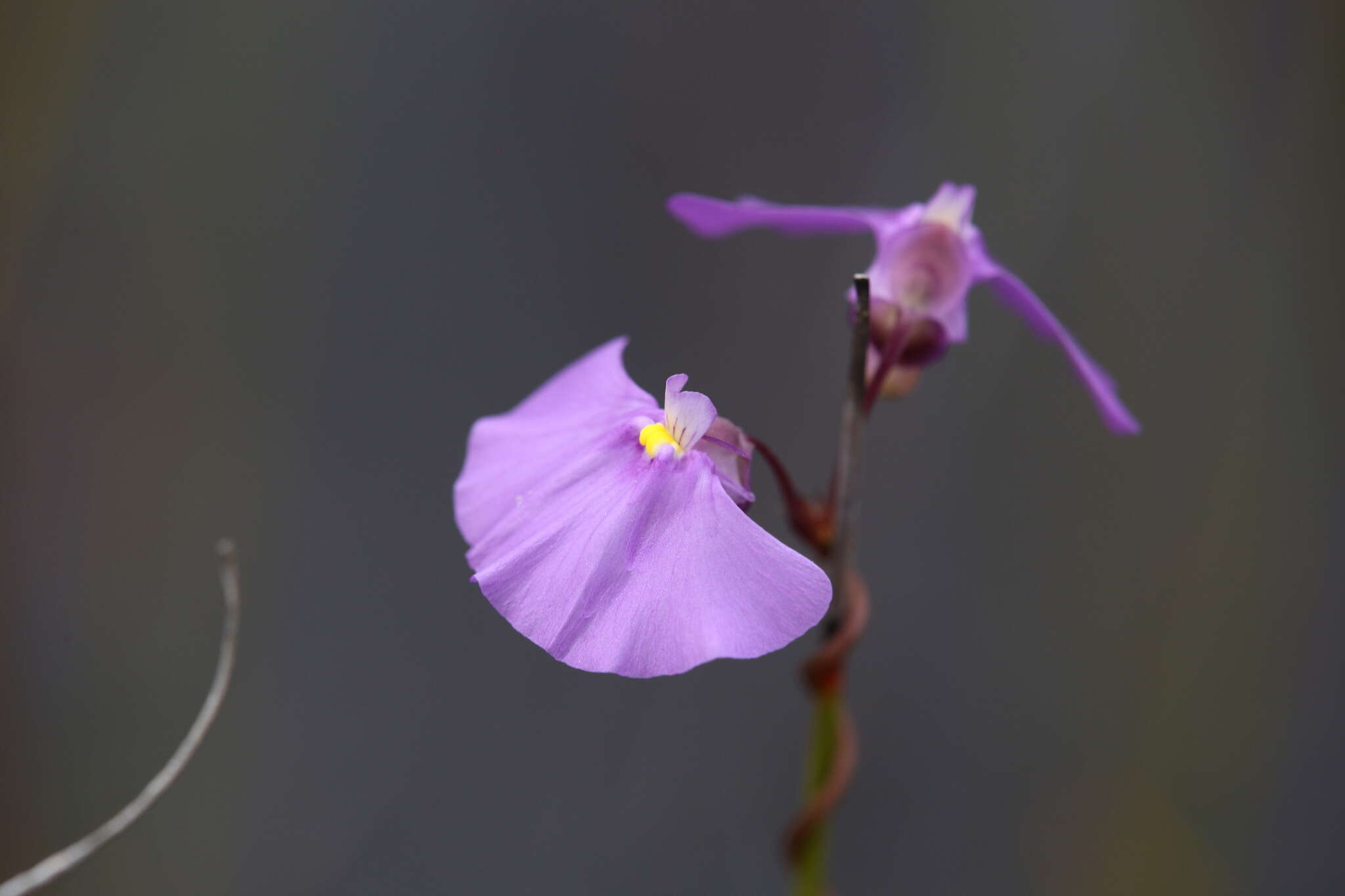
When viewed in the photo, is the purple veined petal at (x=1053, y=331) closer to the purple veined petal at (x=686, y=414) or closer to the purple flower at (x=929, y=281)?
the purple flower at (x=929, y=281)

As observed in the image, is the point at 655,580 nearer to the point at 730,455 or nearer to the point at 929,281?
the point at 730,455

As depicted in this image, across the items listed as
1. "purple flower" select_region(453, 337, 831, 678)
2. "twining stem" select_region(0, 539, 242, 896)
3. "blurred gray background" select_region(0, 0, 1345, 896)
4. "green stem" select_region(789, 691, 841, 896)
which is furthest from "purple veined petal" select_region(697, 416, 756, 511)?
"blurred gray background" select_region(0, 0, 1345, 896)

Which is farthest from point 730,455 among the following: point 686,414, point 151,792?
point 151,792

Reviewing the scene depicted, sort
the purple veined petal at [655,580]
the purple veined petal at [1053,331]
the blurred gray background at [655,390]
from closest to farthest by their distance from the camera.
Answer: the purple veined petal at [655,580] → the purple veined petal at [1053,331] → the blurred gray background at [655,390]

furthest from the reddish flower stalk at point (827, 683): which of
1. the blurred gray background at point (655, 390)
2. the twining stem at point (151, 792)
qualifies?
the blurred gray background at point (655, 390)

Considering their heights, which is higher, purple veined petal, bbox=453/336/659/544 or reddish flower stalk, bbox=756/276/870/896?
purple veined petal, bbox=453/336/659/544

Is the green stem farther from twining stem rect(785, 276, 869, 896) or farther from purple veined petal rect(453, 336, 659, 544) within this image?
purple veined petal rect(453, 336, 659, 544)

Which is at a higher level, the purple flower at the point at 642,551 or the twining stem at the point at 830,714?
the purple flower at the point at 642,551
